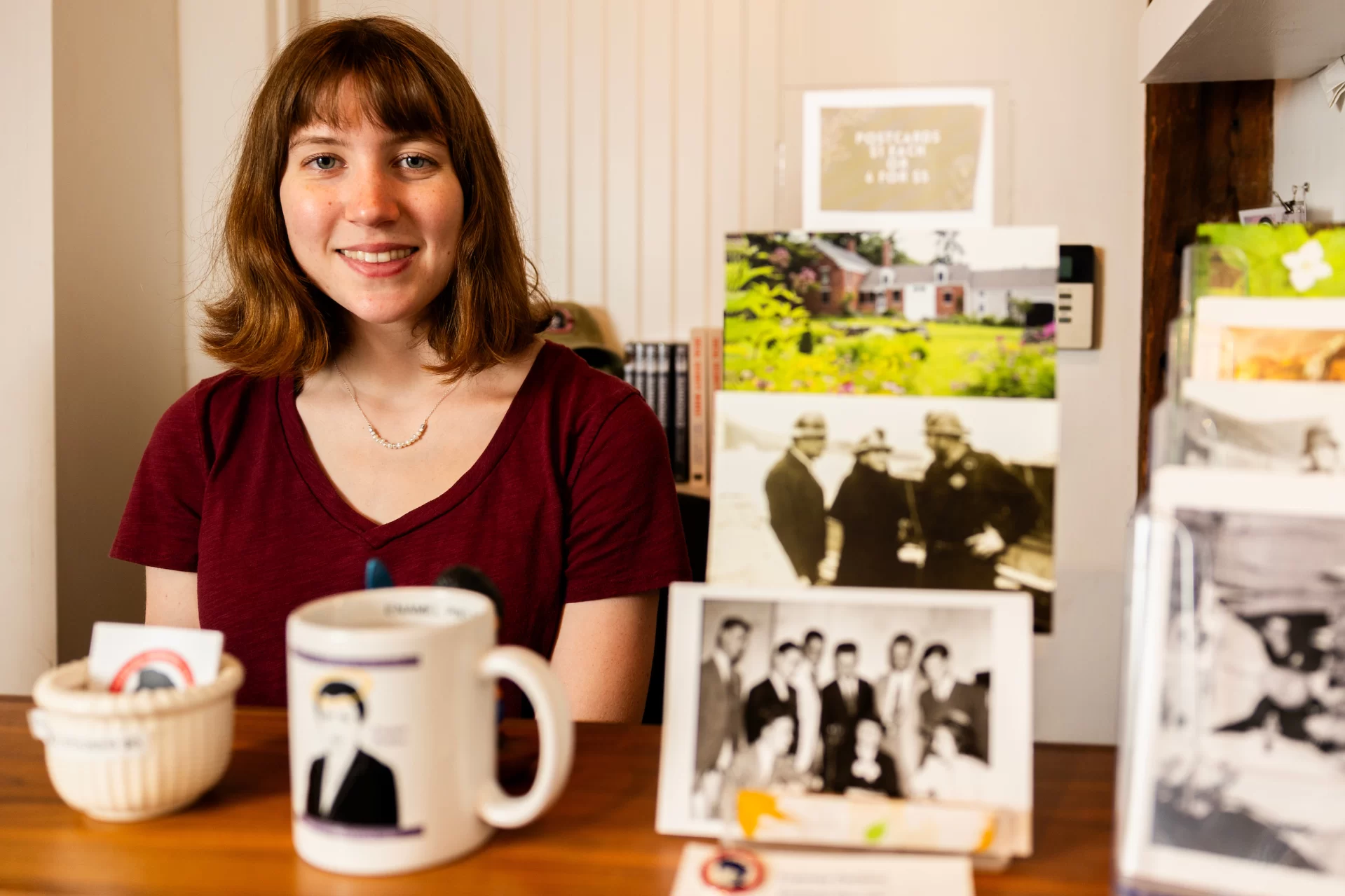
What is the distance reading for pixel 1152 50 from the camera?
1.22m

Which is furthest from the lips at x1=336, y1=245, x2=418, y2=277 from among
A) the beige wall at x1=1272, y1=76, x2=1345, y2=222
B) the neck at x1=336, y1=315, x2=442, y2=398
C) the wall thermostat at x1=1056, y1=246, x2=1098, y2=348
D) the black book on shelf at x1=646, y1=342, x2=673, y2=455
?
the wall thermostat at x1=1056, y1=246, x2=1098, y2=348

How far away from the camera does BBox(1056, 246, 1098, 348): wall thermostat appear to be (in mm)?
2449

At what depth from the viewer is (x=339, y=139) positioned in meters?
1.13

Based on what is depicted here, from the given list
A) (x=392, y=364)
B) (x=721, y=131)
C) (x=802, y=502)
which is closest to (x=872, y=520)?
(x=802, y=502)

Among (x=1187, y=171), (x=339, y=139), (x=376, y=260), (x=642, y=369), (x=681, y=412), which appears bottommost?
(x=681, y=412)

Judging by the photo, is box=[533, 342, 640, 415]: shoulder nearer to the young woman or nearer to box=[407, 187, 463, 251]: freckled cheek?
the young woman

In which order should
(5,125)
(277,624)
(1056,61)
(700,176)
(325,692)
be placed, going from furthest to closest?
(700,176), (1056,61), (5,125), (277,624), (325,692)

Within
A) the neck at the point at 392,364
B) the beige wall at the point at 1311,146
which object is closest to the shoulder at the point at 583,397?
the neck at the point at 392,364

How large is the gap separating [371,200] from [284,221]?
17 cm

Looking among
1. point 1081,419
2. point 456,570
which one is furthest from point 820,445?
point 1081,419

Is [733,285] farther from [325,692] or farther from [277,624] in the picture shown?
[277,624]

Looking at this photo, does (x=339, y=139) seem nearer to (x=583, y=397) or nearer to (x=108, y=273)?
(x=583, y=397)

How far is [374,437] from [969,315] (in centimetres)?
79

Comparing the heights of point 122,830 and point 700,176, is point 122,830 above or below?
below
